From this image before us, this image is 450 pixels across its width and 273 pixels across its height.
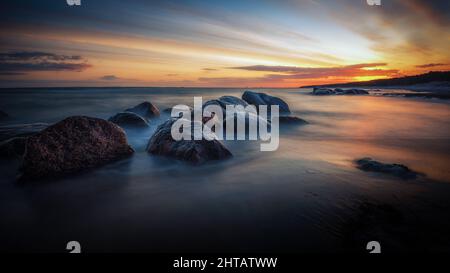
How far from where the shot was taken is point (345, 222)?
7.96 ft

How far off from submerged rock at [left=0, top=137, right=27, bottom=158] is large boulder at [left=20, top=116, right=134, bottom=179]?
1.14 meters

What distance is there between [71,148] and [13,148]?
154 centimetres

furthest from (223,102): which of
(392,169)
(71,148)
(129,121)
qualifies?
(392,169)

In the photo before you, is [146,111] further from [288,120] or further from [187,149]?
[187,149]

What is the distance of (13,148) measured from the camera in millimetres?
4102

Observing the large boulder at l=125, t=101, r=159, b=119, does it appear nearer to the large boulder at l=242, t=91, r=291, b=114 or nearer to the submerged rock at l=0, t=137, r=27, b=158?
the large boulder at l=242, t=91, r=291, b=114

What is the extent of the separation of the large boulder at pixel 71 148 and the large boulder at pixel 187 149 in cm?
66

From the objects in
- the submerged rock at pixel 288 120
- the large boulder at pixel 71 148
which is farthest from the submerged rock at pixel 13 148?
the submerged rock at pixel 288 120

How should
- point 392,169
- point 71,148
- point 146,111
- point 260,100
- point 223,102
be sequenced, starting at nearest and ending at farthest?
point 71,148
point 392,169
point 223,102
point 146,111
point 260,100

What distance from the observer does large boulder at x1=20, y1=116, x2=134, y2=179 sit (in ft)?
10.4

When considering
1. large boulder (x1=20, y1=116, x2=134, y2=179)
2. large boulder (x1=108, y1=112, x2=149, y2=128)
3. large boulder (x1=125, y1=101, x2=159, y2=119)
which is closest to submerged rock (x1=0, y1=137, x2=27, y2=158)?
large boulder (x1=20, y1=116, x2=134, y2=179)
